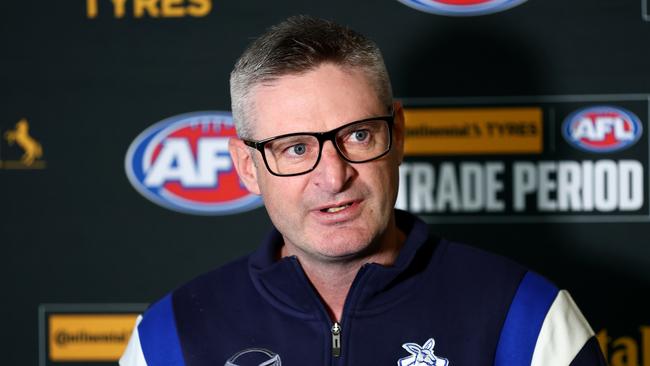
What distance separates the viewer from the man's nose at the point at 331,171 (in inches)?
40.9

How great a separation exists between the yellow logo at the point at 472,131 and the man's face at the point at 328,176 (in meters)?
0.70

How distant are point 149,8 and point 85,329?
74 cm

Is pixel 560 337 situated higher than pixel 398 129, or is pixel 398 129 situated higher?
pixel 398 129

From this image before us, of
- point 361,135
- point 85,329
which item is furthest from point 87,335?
point 361,135

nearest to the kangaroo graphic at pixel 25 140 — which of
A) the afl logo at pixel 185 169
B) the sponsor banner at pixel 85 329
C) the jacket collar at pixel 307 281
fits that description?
the afl logo at pixel 185 169

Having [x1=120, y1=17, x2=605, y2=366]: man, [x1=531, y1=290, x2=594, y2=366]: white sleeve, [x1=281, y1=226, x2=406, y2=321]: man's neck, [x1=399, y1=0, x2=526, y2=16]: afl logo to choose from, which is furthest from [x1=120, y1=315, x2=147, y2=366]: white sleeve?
[x1=399, y1=0, x2=526, y2=16]: afl logo

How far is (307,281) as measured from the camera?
3.79 ft

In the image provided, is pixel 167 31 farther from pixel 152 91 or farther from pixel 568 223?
pixel 568 223

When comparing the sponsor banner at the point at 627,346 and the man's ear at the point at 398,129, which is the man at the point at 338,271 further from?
the sponsor banner at the point at 627,346

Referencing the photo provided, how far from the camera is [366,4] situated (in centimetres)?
181

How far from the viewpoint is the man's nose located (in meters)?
1.04

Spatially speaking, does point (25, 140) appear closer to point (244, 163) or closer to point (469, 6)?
point (244, 163)

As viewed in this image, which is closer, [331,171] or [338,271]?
[331,171]

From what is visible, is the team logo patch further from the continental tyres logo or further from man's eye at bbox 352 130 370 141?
the continental tyres logo
